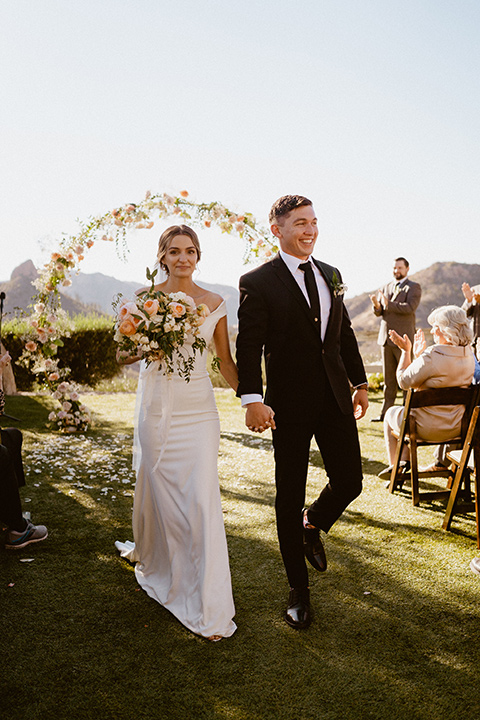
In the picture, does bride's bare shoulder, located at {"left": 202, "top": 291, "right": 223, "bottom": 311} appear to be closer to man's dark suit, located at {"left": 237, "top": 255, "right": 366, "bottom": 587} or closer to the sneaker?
man's dark suit, located at {"left": 237, "top": 255, "right": 366, "bottom": 587}

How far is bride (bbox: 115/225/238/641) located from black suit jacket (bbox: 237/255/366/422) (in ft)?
1.40

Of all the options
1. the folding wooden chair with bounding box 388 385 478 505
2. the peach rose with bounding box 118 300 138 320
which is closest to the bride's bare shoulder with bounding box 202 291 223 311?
the peach rose with bounding box 118 300 138 320

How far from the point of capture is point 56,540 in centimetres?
443

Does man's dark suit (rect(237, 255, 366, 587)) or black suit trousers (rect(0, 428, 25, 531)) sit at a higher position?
man's dark suit (rect(237, 255, 366, 587))

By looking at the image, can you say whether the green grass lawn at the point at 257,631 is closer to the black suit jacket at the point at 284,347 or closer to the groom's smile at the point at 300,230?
the black suit jacket at the point at 284,347

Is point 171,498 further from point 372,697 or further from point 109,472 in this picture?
point 109,472

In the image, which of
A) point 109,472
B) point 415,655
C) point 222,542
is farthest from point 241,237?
point 415,655

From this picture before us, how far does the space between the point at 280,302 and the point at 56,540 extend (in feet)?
9.02

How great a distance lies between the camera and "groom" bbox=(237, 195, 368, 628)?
312cm

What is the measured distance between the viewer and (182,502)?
3.38m

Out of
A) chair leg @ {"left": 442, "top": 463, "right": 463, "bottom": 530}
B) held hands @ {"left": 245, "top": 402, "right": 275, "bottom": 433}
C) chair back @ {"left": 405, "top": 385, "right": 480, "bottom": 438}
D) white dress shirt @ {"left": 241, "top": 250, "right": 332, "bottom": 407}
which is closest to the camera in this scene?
held hands @ {"left": 245, "top": 402, "right": 275, "bottom": 433}

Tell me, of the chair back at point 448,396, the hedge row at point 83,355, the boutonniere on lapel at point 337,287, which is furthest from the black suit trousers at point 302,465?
the hedge row at point 83,355

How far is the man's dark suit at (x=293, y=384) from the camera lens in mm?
3113

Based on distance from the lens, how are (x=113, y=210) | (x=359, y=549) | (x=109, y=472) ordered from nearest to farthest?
(x=359, y=549)
(x=109, y=472)
(x=113, y=210)
